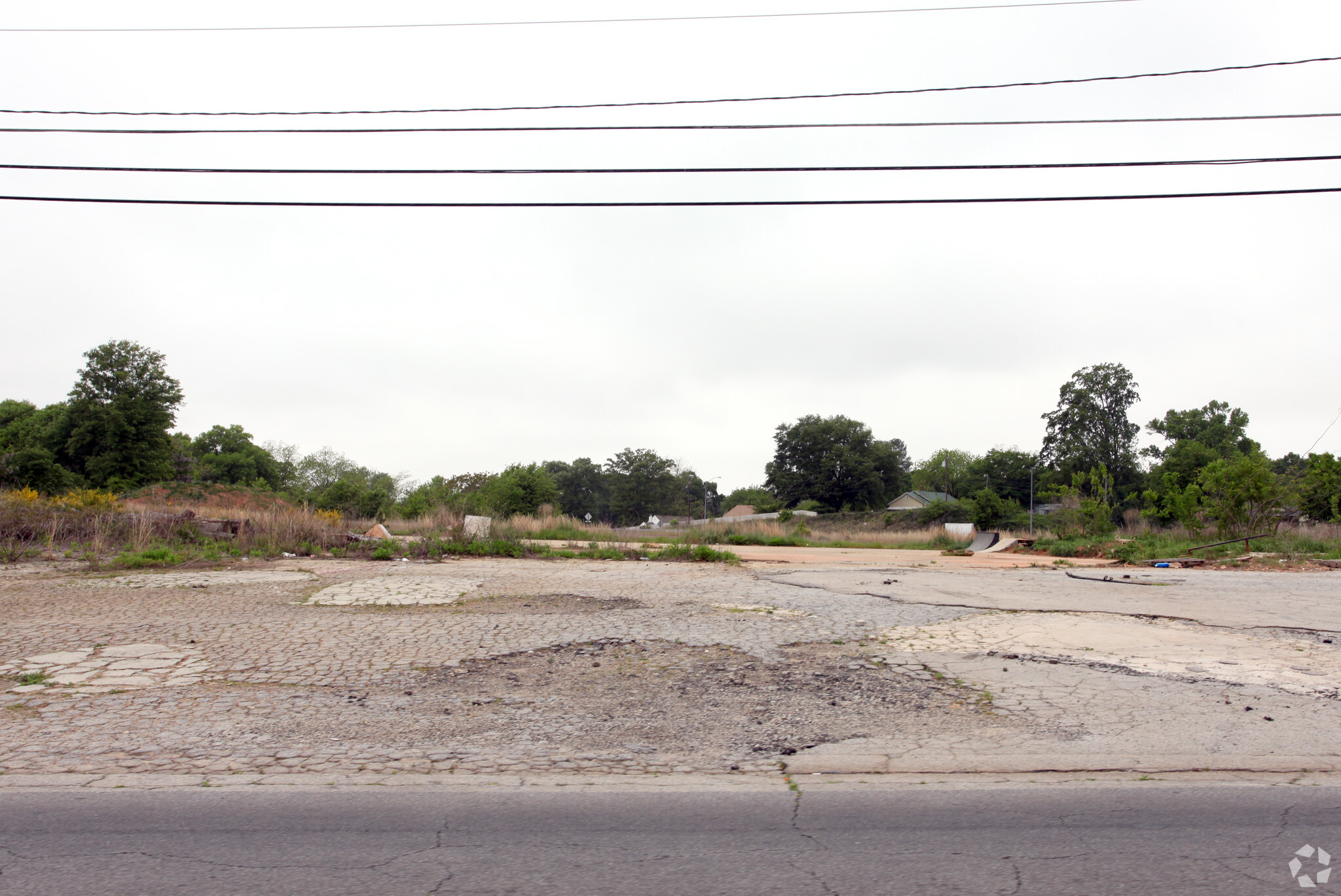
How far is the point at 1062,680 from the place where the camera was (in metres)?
6.61

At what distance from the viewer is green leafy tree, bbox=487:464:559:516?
4184 cm

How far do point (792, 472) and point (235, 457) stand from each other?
63001mm

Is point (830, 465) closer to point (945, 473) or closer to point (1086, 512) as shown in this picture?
point (945, 473)

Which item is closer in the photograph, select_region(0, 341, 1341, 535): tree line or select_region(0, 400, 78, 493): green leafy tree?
select_region(0, 341, 1341, 535): tree line

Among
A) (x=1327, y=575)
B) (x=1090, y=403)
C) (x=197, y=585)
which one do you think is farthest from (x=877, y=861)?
(x=1090, y=403)

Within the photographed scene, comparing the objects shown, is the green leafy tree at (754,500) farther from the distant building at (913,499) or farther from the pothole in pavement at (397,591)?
the pothole in pavement at (397,591)

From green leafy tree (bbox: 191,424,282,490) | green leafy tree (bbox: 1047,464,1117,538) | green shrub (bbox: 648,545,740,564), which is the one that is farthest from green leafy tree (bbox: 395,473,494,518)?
green leafy tree (bbox: 191,424,282,490)

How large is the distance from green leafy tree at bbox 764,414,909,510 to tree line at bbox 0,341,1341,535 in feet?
0.55

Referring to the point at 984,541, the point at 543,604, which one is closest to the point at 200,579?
the point at 543,604

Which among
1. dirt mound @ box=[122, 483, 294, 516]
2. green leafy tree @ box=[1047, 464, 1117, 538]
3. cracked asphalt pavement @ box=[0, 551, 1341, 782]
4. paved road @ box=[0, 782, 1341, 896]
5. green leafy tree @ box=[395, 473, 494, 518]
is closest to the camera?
paved road @ box=[0, 782, 1341, 896]

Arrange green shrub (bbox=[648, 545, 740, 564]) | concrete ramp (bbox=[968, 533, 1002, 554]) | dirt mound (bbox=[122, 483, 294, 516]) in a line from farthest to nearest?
1. concrete ramp (bbox=[968, 533, 1002, 554])
2. dirt mound (bbox=[122, 483, 294, 516])
3. green shrub (bbox=[648, 545, 740, 564])

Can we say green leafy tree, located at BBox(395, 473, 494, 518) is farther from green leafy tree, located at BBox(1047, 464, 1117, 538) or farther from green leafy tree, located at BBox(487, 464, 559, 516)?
green leafy tree, located at BBox(1047, 464, 1117, 538)

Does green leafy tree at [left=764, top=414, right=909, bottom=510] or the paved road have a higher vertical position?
green leafy tree at [left=764, top=414, right=909, bottom=510]

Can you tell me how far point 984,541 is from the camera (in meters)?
43.0
